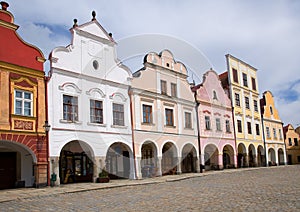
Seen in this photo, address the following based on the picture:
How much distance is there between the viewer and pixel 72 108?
58.1 feet

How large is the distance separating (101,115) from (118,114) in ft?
4.45

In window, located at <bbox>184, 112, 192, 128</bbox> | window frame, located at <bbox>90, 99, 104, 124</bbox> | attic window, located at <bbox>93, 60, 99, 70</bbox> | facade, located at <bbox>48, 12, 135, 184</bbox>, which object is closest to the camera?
facade, located at <bbox>48, 12, 135, 184</bbox>

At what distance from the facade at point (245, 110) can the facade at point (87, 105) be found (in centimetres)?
1372

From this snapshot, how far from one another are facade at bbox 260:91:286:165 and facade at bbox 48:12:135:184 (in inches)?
795

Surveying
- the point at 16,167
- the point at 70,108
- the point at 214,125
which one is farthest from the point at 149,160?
the point at 16,167

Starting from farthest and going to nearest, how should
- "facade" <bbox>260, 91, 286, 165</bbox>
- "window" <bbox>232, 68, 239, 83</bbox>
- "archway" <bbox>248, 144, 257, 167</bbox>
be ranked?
"facade" <bbox>260, 91, 286, 165</bbox>, "archway" <bbox>248, 144, 257, 167</bbox>, "window" <bbox>232, 68, 239, 83</bbox>

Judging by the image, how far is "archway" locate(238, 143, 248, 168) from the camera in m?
31.1

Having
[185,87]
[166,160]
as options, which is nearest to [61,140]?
[166,160]

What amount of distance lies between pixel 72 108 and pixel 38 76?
100 inches

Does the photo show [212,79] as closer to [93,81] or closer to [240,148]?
[240,148]

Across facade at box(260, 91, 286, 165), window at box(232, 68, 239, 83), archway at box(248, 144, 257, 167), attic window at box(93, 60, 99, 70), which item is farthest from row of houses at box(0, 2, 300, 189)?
facade at box(260, 91, 286, 165)

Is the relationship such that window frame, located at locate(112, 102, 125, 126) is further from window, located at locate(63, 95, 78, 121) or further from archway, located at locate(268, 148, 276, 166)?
archway, located at locate(268, 148, 276, 166)

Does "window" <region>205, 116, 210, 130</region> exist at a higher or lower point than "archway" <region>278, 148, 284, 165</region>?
higher

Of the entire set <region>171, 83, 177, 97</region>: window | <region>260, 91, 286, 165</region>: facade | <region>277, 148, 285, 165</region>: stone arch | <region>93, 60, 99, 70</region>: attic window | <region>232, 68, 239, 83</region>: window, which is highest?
<region>232, 68, 239, 83</region>: window
